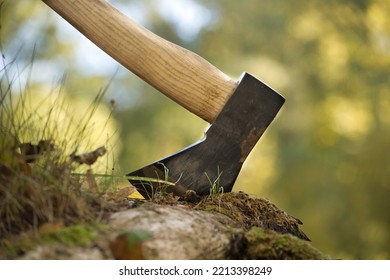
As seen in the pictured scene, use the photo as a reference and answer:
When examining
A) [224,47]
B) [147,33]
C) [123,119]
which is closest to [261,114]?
[147,33]

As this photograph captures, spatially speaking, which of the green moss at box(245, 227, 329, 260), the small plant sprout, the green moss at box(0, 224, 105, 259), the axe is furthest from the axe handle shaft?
the green moss at box(0, 224, 105, 259)

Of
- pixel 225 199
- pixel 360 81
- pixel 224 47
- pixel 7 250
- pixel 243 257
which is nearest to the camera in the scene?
pixel 7 250

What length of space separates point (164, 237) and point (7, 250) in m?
0.41

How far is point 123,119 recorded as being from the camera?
1585 centimetres

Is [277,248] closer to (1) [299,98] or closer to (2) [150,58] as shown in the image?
(2) [150,58]

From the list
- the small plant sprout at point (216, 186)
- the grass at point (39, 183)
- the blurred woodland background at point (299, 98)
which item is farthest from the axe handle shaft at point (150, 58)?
the blurred woodland background at point (299, 98)

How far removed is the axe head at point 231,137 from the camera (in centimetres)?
217

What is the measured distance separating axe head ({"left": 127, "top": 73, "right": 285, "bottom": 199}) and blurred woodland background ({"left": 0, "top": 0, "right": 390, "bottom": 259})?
9.73m

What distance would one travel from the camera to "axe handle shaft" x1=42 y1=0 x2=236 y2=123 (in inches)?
86.4

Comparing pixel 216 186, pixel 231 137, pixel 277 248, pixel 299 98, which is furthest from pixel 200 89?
pixel 299 98

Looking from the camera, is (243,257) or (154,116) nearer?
(243,257)

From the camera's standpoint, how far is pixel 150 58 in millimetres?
2203

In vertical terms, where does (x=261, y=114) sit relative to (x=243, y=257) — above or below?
above
